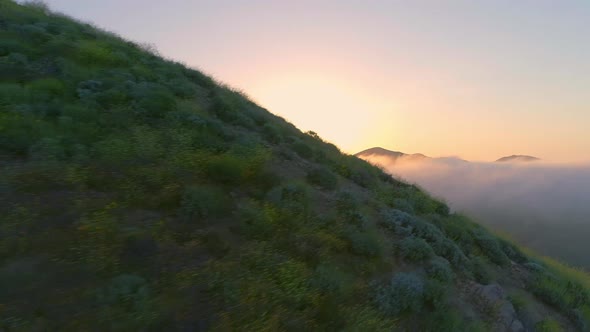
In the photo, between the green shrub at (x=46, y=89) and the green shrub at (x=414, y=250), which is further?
Result: the green shrub at (x=46, y=89)

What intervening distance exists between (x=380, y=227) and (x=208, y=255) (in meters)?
4.04

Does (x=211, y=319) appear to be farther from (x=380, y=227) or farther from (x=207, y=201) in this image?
(x=380, y=227)

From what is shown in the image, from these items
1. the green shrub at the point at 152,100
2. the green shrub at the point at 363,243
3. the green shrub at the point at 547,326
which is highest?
the green shrub at the point at 152,100

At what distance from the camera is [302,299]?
21.7ft

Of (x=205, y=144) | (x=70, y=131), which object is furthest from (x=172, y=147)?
(x=70, y=131)

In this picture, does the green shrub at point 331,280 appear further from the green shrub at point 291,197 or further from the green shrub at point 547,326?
the green shrub at point 547,326

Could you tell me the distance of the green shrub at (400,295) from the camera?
7320mm

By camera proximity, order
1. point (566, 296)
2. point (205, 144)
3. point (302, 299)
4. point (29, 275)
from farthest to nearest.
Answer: point (566, 296) → point (205, 144) → point (302, 299) → point (29, 275)

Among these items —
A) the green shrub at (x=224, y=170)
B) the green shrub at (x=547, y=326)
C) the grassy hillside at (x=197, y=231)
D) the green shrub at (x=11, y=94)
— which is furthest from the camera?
the green shrub at (x=11, y=94)

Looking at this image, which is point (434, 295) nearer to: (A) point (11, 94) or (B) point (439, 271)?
(B) point (439, 271)

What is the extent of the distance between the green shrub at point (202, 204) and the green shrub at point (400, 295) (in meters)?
2.48

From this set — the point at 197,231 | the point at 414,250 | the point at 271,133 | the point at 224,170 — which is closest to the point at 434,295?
the point at 414,250

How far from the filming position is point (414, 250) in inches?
368

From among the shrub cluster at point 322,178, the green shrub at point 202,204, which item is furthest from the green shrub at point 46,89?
the shrub cluster at point 322,178
